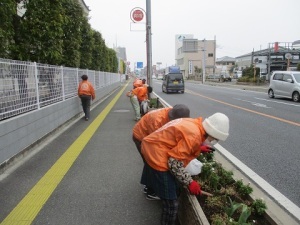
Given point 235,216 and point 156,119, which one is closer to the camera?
point 235,216

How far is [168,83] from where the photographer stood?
86.9 feet

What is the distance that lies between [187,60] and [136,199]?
93.1m

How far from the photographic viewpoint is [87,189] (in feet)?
14.2

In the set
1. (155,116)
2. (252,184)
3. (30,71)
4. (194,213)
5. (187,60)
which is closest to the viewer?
(194,213)

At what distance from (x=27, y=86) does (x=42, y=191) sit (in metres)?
3.27

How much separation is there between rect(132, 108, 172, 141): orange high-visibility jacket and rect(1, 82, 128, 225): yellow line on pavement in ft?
5.00

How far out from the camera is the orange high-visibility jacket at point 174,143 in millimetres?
2549

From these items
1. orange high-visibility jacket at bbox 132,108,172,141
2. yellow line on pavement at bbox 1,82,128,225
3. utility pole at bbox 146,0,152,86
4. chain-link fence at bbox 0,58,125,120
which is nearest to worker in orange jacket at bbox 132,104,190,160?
orange high-visibility jacket at bbox 132,108,172,141

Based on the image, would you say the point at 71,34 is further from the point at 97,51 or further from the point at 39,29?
the point at 97,51

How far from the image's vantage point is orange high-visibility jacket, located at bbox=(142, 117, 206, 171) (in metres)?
2.55

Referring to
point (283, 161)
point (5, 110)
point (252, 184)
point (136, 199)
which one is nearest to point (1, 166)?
point (5, 110)

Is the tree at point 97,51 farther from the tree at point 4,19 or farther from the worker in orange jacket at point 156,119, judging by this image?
the worker in orange jacket at point 156,119

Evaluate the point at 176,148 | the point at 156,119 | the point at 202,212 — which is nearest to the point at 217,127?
the point at 176,148

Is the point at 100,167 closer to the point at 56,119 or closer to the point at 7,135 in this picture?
the point at 7,135
